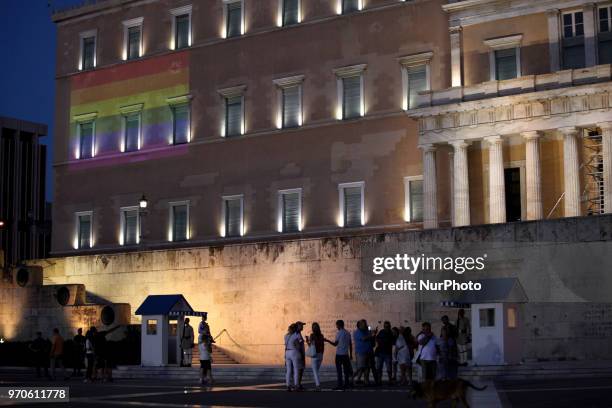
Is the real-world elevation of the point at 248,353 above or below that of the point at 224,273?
below

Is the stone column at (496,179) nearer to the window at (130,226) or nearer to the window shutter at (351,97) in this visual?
the window shutter at (351,97)

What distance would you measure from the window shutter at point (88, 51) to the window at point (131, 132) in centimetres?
433

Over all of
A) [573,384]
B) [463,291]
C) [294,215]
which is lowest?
[573,384]

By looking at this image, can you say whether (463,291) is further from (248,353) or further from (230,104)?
(230,104)

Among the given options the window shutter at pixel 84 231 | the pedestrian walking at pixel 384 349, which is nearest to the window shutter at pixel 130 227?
the window shutter at pixel 84 231

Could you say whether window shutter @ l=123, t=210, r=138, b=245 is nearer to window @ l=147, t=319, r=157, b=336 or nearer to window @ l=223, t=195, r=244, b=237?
window @ l=223, t=195, r=244, b=237

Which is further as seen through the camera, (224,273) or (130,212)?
(130,212)

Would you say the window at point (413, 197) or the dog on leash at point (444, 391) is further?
the window at point (413, 197)

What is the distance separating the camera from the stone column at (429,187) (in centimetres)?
4134

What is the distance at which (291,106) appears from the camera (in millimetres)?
47969

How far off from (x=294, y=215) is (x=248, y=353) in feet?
29.8

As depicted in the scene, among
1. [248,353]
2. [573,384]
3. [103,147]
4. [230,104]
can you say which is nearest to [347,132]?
[230,104]

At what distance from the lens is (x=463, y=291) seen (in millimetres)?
34781

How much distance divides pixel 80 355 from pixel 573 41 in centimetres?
2247
